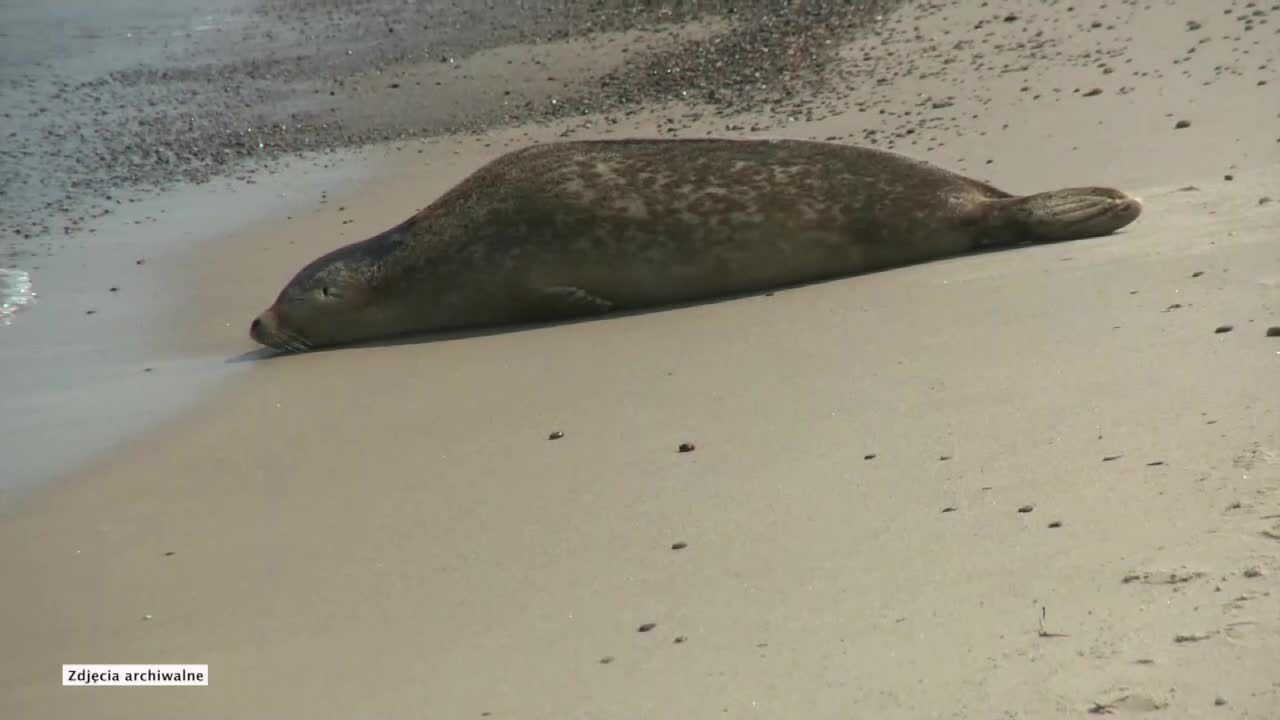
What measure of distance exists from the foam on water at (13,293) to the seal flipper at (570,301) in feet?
7.52

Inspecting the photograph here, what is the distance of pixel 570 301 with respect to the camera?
5.99 meters

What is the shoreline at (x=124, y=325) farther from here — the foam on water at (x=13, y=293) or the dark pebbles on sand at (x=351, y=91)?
the dark pebbles on sand at (x=351, y=91)

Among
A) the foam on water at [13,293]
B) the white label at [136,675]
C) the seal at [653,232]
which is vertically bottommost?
the foam on water at [13,293]

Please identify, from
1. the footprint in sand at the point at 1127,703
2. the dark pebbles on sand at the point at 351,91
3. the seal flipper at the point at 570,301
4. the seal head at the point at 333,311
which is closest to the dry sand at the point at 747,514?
the footprint in sand at the point at 1127,703

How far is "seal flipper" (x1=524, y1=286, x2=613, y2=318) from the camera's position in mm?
5980

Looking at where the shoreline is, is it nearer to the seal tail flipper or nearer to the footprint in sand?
the seal tail flipper

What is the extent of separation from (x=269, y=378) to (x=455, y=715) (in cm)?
315

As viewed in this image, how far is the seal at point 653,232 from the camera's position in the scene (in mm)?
5902

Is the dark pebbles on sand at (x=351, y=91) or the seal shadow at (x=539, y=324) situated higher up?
the dark pebbles on sand at (x=351, y=91)

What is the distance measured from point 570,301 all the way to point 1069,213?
1.78m

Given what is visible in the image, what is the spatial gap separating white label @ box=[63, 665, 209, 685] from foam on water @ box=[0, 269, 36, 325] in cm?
382

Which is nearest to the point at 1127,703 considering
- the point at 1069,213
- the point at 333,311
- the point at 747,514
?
the point at 747,514

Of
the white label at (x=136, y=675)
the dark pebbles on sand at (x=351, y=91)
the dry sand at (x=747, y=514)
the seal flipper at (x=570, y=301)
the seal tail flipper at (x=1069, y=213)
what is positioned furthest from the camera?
the dark pebbles on sand at (x=351, y=91)

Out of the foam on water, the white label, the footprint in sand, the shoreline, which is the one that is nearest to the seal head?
the shoreline
